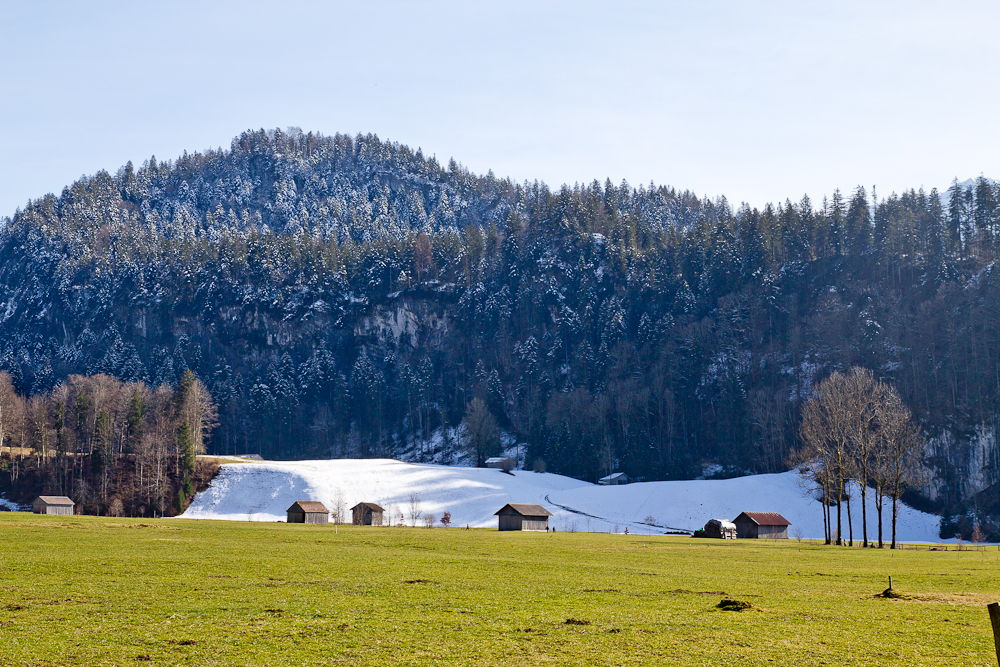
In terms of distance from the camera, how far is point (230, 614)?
28.1 meters

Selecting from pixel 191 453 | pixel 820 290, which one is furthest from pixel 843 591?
pixel 820 290

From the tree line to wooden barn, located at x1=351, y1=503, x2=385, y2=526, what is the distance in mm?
31645

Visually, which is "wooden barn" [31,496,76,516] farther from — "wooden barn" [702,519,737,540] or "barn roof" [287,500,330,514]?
"wooden barn" [702,519,737,540]

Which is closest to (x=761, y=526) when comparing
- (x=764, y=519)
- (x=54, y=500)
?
(x=764, y=519)

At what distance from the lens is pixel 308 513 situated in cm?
11181

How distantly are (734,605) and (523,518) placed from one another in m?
76.7

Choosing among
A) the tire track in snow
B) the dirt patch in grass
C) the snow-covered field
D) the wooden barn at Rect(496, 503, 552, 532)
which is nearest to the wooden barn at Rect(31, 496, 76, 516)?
the snow-covered field

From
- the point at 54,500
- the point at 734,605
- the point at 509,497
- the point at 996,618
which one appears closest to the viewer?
the point at 996,618

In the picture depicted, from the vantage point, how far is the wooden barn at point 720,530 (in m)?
105

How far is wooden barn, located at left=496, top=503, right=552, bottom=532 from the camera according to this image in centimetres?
10694

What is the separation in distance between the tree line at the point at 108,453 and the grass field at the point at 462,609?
7986 centimetres

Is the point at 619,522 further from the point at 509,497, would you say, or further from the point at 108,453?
the point at 108,453

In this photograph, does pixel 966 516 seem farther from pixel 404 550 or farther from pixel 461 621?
pixel 461 621

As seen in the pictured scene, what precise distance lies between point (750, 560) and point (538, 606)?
3204 centimetres
